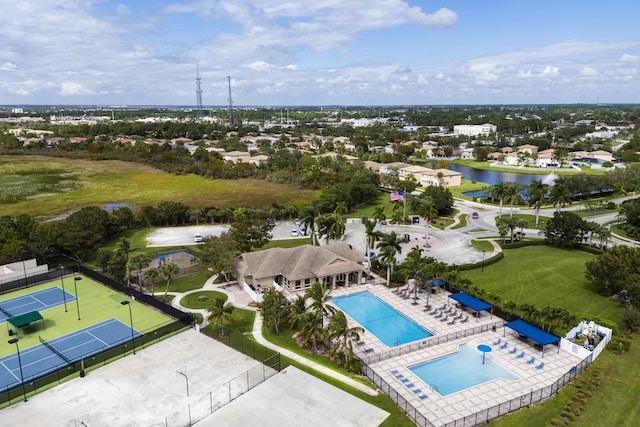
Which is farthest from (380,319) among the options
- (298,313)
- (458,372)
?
(458,372)

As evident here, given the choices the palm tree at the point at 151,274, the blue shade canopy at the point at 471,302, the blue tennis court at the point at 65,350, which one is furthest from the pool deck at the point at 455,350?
the palm tree at the point at 151,274

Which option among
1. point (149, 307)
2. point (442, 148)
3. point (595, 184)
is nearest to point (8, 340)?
point (149, 307)

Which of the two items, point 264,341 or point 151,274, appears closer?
point 264,341

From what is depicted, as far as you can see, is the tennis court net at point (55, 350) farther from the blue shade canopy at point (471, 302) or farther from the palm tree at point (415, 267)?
the blue shade canopy at point (471, 302)

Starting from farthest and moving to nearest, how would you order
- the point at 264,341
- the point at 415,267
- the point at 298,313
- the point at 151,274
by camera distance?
the point at 151,274
the point at 415,267
the point at 264,341
the point at 298,313

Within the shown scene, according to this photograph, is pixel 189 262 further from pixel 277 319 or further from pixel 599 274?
pixel 599 274

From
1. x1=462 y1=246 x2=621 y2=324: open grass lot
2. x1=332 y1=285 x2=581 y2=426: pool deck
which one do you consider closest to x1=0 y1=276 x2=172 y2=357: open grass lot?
x1=332 y1=285 x2=581 y2=426: pool deck

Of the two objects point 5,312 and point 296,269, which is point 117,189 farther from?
point 296,269
